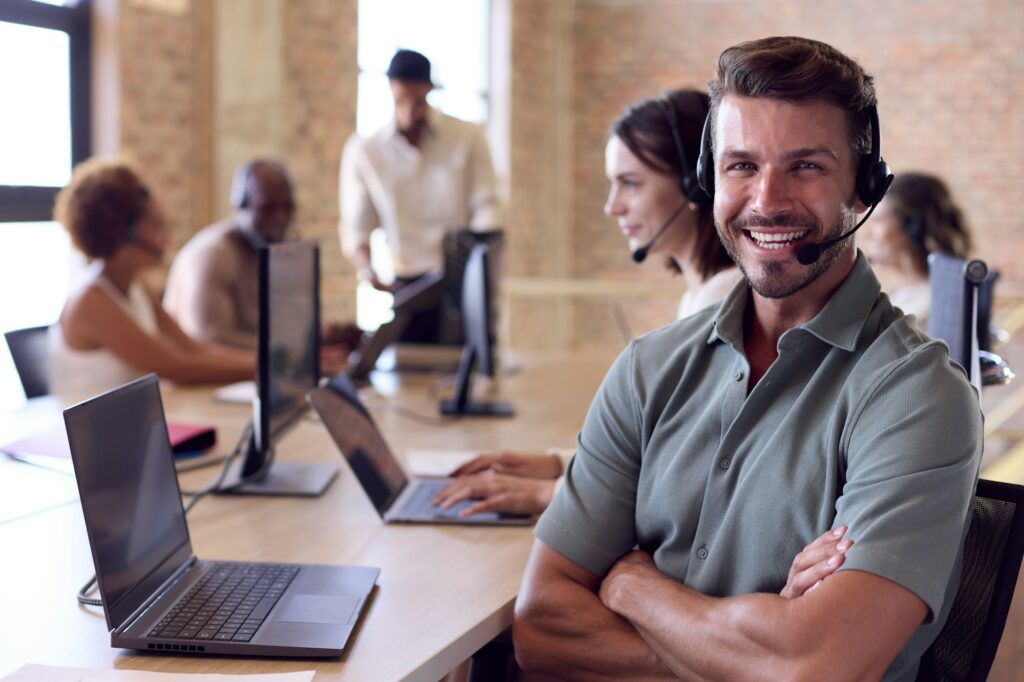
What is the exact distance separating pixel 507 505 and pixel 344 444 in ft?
0.92

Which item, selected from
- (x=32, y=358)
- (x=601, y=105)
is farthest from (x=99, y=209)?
(x=601, y=105)

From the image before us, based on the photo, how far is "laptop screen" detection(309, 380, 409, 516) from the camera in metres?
1.81

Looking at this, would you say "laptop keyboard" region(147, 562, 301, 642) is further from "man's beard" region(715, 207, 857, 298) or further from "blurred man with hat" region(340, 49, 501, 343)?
"blurred man with hat" region(340, 49, 501, 343)

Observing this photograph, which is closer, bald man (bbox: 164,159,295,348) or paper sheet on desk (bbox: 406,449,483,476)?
paper sheet on desk (bbox: 406,449,483,476)

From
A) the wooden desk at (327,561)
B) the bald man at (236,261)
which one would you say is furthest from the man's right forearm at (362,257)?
the wooden desk at (327,561)

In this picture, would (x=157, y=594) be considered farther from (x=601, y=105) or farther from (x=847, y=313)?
(x=601, y=105)

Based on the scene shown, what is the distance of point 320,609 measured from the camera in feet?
4.54

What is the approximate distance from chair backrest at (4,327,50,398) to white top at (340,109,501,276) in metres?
1.48

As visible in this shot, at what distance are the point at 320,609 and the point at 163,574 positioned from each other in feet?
0.71

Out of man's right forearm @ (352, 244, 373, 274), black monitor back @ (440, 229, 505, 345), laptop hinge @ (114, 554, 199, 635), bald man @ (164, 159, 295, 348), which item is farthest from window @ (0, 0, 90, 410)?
laptop hinge @ (114, 554, 199, 635)

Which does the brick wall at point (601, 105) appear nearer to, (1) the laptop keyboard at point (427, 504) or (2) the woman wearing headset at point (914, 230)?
(2) the woman wearing headset at point (914, 230)

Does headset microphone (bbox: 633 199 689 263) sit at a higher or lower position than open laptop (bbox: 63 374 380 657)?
higher

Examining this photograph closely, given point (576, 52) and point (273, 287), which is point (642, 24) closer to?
point (576, 52)

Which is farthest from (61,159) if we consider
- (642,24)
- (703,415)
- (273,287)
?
(642,24)
